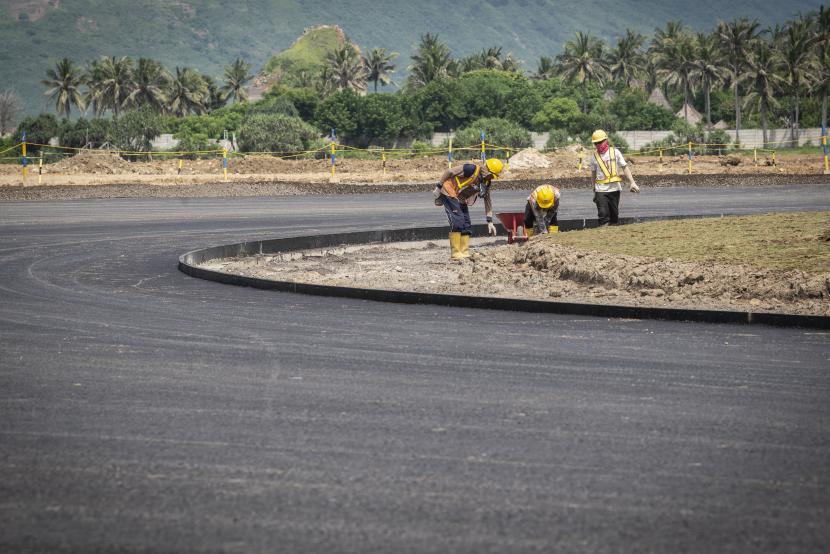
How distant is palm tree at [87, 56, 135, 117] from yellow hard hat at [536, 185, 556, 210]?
440ft

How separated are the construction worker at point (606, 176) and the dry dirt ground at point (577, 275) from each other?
4.87 ft

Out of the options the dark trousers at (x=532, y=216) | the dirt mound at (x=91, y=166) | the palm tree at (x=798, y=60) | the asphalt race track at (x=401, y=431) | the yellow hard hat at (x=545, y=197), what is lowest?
the asphalt race track at (x=401, y=431)

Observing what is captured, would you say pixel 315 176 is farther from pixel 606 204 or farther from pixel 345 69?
pixel 345 69

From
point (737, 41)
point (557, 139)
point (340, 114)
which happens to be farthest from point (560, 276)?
point (737, 41)

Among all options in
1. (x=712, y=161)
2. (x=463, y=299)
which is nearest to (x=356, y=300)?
(x=463, y=299)

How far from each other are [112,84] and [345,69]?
1525 inches

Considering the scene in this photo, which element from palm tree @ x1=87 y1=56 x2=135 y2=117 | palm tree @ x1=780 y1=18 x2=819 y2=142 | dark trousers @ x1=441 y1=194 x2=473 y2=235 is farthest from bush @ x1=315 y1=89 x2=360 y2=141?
dark trousers @ x1=441 y1=194 x2=473 y2=235

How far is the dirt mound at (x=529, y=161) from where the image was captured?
191 ft

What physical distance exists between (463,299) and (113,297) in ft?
12.7

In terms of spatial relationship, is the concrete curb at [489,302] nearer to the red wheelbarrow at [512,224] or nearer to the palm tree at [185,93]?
the red wheelbarrow at [512,224]

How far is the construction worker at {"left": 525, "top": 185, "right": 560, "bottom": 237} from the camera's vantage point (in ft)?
57.4

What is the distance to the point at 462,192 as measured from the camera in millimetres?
15836

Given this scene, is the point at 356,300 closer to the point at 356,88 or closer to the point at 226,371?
the point at 226,371

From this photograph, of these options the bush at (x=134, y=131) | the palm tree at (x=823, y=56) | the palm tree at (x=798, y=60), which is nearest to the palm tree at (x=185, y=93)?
the bush at (x=134, y=131)
